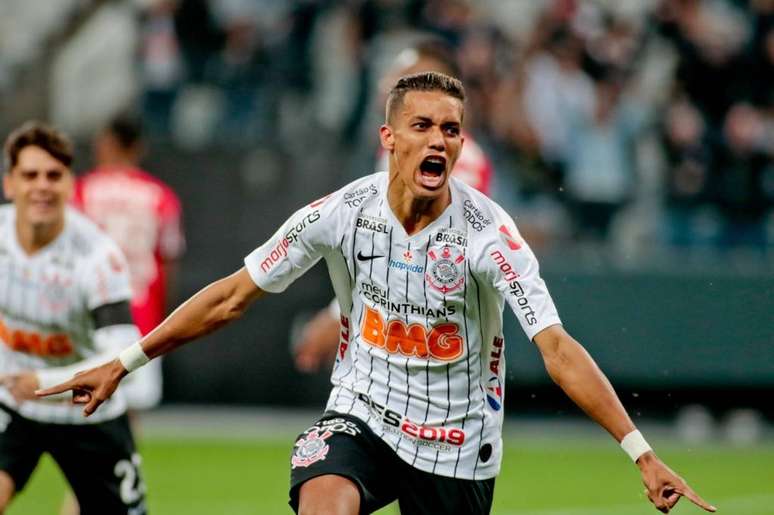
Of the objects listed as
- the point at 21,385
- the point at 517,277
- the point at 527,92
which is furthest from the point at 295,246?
the point at 527,92

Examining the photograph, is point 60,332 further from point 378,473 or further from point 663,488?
point 663,488

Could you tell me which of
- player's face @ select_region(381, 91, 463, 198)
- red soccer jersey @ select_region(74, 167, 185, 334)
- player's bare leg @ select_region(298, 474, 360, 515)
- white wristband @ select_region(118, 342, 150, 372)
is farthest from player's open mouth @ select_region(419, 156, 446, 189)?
red soccer jersey @ select_region(74, 167, 185, 334)

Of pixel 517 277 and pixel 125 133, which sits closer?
pixel 517 277

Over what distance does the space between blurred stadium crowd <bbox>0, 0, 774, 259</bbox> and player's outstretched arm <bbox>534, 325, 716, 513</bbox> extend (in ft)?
30.4

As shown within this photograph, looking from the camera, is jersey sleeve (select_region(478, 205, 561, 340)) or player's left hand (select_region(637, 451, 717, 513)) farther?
jersey sleeve (select_region(478, 205, 561, 340))

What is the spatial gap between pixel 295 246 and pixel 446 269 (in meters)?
0.61

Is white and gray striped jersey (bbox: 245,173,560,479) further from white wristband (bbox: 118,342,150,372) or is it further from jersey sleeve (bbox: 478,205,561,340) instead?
white wristband (bbox: 118,342,150,372)

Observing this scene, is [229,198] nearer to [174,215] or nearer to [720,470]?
[174,215]

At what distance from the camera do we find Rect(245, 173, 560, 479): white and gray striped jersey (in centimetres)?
614

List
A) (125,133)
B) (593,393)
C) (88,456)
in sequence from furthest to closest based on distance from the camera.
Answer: (125,133) → (88,456) → (593,393)

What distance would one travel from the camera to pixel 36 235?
7.71 metres

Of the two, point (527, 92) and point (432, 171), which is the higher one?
point (527, 92)

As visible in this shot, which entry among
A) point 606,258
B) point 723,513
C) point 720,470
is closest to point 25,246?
point 723,513

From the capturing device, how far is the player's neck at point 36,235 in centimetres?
771
